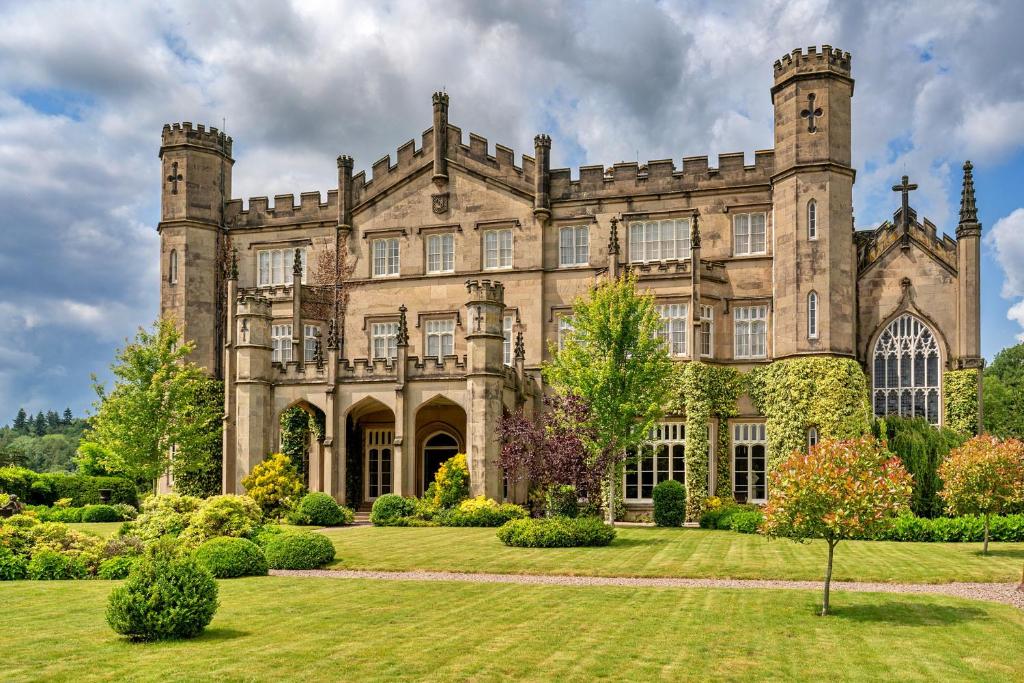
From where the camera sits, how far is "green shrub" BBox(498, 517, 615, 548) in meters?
27.4

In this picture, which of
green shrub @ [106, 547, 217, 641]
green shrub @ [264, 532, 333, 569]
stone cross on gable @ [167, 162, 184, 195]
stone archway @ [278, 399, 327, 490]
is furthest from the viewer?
stone cross on gable @ [167, 162, 184, 195]

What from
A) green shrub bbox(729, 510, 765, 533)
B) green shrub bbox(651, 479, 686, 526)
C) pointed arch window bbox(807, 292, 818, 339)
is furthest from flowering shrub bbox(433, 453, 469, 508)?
pointed arch window bbox(807, 292, 818, 339)

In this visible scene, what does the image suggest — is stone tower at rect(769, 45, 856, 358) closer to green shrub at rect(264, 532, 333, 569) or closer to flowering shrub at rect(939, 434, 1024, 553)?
flowering shrub at rect(939, 434, 1024, 553)

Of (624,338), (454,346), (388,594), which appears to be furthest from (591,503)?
(388,594)

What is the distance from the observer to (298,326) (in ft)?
147

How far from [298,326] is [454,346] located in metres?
7.42

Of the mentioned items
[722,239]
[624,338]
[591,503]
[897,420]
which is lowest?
[591,503]

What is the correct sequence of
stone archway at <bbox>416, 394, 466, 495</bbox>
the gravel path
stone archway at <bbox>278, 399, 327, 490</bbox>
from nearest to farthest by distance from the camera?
the gravel path → stone archway at <bbox>416, 394, 466, 495</bbox> → stone archway at <bbox>278, 399, 327, 490</bbox>

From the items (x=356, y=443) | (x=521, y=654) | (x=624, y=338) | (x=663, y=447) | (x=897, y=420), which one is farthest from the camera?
(x=356, y=443)

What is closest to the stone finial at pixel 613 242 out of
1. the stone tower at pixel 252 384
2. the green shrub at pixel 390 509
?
the green shrub at pixel 390 509

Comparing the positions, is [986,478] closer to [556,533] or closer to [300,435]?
[556,533]

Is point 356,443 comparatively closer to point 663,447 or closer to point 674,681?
point 663,447

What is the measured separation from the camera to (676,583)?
21.4 m

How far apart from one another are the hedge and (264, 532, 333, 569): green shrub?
22.9 metres
